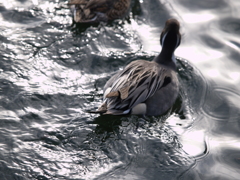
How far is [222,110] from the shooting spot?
8.03 m

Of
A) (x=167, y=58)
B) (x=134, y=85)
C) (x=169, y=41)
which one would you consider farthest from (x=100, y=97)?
(x=169, y=41)

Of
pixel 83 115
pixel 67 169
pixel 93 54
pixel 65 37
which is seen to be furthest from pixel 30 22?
pixel 67 169

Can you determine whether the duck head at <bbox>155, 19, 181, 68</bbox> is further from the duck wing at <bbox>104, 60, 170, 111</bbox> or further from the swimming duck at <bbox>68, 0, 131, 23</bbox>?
the swimming duck at <bbox>68, 0, 131, 23</bbox>

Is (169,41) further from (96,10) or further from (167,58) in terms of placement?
(96,10)

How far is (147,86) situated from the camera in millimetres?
7555

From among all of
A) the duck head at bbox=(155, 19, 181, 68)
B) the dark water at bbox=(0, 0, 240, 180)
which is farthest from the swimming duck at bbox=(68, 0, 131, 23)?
the duck head at bbox=(155, 19, 181, 68)

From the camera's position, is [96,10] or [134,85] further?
[96,10]

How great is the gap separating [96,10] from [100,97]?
9.48 feet

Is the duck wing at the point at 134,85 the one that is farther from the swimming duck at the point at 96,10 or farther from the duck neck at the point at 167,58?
the swimming duck at the point at 96,10

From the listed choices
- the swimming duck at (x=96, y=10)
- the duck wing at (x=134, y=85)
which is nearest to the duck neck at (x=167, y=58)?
the duck wing at (x=134, y=85)

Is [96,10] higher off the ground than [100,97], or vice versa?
[96,10]

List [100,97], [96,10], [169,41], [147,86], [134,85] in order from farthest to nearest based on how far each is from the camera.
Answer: [96,10] < [169,41] < [100,97] < [147,86] < [134,85]

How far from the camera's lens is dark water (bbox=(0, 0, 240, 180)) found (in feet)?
21.2

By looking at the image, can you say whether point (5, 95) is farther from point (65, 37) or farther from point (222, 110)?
point (222, 110)
